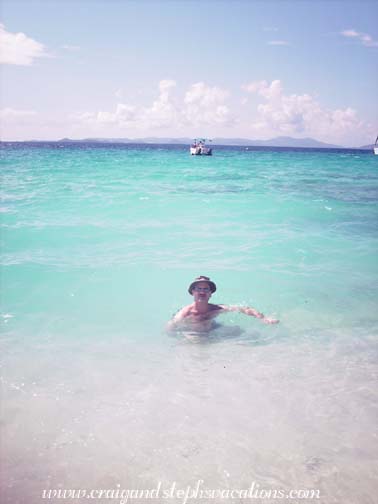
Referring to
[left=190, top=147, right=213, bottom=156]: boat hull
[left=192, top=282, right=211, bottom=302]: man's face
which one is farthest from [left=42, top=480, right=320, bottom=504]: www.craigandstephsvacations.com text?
[left=190, top=147, right=213, bottom=156]: boat hull

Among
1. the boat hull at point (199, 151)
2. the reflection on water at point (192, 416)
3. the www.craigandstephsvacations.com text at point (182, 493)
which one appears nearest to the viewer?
the www.craigandstephsvacations.com text at point (182, 493)

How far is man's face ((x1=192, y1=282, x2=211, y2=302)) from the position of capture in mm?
5828

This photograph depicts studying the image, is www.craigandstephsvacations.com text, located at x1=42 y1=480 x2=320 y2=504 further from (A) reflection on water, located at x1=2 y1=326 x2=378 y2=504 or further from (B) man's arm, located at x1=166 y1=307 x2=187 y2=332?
(B) man's arm, located at x1=166 y1=307 x2=187 y2=332

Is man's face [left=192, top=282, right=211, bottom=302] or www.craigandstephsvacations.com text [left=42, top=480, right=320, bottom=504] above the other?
man's face [left=192, top=282, right=211, bottom=302]

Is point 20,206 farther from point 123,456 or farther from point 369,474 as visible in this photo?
point 369,474

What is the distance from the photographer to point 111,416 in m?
3.78

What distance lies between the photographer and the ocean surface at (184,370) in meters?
3.13

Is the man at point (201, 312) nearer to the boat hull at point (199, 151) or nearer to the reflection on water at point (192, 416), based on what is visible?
the reflection on water at point (192, 416)

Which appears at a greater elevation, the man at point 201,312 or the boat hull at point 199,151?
the boat hull at point 199,151

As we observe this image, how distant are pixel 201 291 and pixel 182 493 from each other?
10.5 ft

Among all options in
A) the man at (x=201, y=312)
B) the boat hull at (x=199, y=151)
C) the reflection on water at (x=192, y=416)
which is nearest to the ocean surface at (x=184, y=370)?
the reflection on water at (x=192, y=416)

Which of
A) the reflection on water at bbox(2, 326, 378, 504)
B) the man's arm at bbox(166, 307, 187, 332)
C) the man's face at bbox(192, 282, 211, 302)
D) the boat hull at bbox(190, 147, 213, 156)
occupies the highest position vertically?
the boat hull at bbox(190, 147, 213, 156)

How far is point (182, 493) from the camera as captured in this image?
2.96 meters

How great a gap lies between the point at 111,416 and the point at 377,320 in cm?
477
